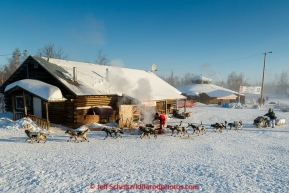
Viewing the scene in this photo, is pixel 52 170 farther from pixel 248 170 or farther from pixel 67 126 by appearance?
pixel 67 126

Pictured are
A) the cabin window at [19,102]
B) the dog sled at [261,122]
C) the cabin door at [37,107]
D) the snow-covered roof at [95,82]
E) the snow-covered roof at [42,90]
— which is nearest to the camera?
the snow-covered roof at [42,90]

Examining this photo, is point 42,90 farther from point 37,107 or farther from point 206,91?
point 206,91

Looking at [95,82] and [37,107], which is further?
[95,82]

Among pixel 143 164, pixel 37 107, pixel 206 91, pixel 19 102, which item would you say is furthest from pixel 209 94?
pixel 143 164

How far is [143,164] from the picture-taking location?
7383mm

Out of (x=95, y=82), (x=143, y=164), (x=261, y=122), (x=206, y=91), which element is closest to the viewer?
(x=143, y=164)

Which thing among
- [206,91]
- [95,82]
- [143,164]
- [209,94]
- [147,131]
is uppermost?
[95,82]

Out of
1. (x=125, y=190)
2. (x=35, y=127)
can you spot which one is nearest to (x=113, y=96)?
(x=35, y=127)

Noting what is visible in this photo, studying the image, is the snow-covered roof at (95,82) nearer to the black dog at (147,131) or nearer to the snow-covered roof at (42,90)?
the snow-covered roof at (42,90)

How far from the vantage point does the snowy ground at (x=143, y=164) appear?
5.69 metres

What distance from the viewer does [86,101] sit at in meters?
15.9

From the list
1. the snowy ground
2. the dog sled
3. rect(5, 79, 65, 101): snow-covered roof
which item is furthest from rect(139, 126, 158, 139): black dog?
the dog sled

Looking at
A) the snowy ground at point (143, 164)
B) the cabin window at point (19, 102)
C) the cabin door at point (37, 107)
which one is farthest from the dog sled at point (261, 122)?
the cabin window at point (19, 102)

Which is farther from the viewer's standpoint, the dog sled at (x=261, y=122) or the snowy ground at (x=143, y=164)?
the dog sled at (x=261, y=122)
